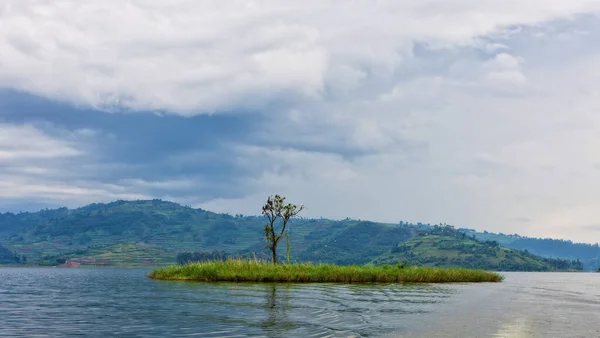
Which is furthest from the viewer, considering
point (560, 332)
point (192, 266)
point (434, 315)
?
point (192, 266)

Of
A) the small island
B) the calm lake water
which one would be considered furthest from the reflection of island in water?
the small island

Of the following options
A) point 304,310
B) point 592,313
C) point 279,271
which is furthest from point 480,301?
point 279,271

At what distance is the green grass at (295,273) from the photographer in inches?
3300

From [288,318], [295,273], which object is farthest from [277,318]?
[295,273]

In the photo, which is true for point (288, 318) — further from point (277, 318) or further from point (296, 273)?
point (296, 273)

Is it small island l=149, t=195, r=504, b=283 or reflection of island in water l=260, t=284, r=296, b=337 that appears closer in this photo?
reflection of island in water l=260, t=284, r=296, b=337

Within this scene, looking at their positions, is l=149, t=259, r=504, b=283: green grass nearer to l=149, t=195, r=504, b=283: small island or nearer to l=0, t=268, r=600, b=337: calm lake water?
l=149, t=195, r=504, b=283: small island

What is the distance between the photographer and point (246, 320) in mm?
35844

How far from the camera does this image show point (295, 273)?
84562 millimetres

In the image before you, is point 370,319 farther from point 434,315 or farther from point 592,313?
point 592,313

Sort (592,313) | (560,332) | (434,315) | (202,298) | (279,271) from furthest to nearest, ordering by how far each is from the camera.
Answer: (279,271) → (202,298) → (592,313) → (434,315) → (560,332)

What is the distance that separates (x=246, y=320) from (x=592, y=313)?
97.8 ft

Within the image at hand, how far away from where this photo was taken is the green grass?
8381 centimetres

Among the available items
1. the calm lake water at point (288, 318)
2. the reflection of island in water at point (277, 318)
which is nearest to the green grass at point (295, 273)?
the calm lake water at point (288, 318)
